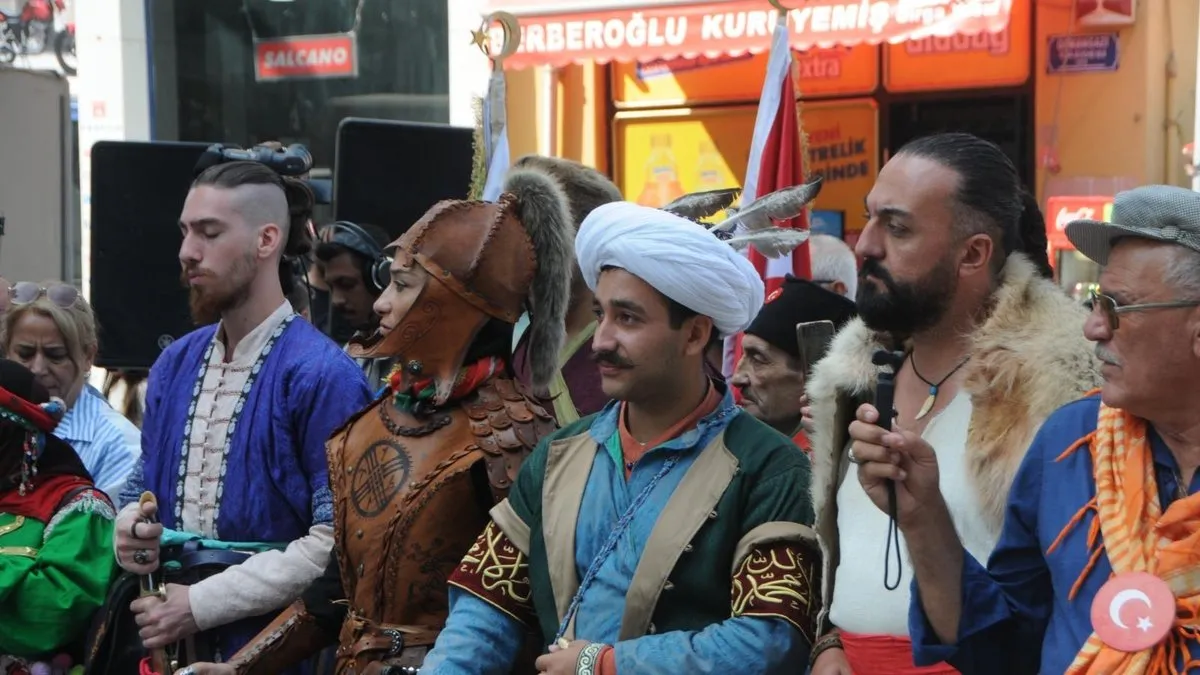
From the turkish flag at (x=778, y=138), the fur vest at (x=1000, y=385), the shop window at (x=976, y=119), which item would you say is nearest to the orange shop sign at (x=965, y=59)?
the shop window at (x=976, y=119)

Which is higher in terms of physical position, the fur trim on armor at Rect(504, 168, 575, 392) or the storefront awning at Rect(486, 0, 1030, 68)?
the storefront awning at Rect(486, 0, 1030, 68)

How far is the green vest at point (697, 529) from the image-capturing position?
3.11 metres

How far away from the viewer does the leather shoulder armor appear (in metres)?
3.69

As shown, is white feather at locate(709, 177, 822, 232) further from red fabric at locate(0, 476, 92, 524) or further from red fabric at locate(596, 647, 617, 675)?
red fabric at locate(0, 476, 92, 524)

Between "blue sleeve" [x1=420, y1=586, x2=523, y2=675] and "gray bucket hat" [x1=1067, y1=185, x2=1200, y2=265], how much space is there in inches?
57.1

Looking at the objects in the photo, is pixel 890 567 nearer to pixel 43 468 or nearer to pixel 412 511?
pixel 412 511

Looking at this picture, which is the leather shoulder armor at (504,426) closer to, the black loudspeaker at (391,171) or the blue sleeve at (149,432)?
the blue sleeve at (149,432)

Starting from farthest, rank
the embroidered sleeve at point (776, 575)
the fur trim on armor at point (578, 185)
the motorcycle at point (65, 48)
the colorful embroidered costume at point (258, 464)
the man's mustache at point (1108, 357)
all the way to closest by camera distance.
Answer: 1. the motorcycle at point (65, 48)
2. the fur trim on armor at point (578, 185)
3. the colorful embroidered costume at point (258, 464)
4. the embroidered sleeve at point (776, 575)
5. the man's mustache at point (1108, 357)

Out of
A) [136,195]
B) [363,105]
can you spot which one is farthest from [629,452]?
[363,105]

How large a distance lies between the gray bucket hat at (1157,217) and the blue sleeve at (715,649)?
0.98 metres

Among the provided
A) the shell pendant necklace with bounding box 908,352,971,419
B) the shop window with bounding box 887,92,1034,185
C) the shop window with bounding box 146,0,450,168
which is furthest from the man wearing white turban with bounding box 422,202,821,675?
the shop window with bounding box 146,0,450,168

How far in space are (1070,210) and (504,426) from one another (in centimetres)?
564

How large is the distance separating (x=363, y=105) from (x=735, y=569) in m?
8.76

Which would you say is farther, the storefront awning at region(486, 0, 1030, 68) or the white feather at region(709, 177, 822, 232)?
the storefront awning at region(486, 0, 1030, 68)
